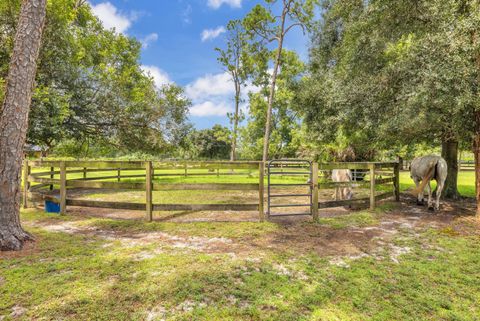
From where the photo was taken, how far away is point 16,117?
4.07m

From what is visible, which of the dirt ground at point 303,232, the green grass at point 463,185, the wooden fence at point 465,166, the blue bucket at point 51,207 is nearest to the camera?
the dirt ground at point 303,232

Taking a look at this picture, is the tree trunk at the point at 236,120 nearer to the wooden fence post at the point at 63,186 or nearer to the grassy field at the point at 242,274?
the wooden fence post at the point at 63,186

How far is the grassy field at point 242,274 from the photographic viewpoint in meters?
2.48

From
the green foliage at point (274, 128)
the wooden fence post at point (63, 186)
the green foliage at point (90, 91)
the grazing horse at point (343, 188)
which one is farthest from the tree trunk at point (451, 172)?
the green foliage at point (274, 128)

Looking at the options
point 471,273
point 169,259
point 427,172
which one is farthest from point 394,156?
point 169,259

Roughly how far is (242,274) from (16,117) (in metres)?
4.19

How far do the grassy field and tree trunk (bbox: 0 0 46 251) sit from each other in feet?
1.58

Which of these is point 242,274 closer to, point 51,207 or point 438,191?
point 51,207

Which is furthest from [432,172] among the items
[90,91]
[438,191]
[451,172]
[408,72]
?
[90,91]

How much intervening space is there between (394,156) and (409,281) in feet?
107

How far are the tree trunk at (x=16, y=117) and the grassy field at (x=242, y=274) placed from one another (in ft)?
1.58

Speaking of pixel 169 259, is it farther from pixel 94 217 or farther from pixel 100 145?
pixel 100 145

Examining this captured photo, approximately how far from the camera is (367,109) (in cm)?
758

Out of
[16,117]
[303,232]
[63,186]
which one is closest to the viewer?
[16,117]
